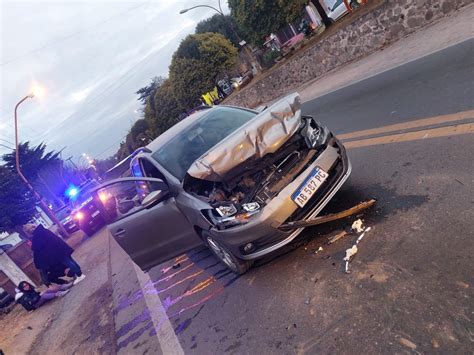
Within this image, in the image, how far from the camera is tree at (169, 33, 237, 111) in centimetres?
3316

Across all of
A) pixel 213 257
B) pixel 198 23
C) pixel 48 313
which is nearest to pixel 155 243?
pixel 213 257

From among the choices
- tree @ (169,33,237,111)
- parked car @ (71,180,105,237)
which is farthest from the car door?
tree @ (169,33,237,111)

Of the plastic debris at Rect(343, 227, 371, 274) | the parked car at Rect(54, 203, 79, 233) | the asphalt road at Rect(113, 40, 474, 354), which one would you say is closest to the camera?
the asphalt road at Rect(113, 40, 474, 354)

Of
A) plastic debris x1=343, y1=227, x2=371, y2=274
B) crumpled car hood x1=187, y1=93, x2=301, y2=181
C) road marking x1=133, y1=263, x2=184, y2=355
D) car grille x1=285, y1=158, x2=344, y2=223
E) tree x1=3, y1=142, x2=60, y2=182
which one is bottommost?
plastic debris x1=343, y1=227, x2=371, y2=274

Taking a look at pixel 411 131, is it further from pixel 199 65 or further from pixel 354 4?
pixel 199 65

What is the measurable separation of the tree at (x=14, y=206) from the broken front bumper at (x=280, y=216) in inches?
812

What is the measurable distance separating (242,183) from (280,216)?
2.47ft

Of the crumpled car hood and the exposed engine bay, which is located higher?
the crumpled car hood

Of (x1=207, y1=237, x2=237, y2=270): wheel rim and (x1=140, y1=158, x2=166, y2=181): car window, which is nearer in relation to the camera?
(x1=207, y1=237, x2=237, y2=270): wheel rim

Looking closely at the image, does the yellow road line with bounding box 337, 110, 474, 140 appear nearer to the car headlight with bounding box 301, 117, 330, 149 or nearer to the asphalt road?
the asphalt road

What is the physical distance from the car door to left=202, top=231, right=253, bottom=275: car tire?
36 cm

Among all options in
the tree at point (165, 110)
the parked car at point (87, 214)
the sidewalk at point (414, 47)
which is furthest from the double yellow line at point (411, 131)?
the tree at point (165, 110)

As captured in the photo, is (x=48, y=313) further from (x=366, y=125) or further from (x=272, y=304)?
(x=366, y=125)

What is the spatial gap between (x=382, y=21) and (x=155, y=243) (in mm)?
12284
